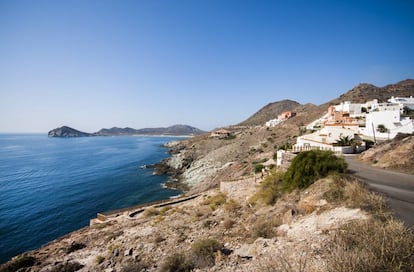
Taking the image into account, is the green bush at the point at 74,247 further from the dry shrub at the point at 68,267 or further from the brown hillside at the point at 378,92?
the brown hillside at the point at 378,92

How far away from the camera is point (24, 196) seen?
Answer: 94.2 feet

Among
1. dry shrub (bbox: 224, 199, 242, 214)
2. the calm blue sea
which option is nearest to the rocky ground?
dry shrub (bbox: 224, 199, 242, 214)

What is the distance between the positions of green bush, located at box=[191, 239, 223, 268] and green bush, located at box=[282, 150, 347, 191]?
534 centimetres

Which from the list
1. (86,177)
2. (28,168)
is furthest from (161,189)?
(28,168)

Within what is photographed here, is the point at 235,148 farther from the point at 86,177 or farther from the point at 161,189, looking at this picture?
the point at 86,177

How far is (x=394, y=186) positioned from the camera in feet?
27.7

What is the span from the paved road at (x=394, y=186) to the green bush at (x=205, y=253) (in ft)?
17.5

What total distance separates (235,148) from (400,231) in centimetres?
4783

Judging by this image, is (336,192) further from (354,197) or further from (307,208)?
(307,208)

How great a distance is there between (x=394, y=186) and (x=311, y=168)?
10.3 feet

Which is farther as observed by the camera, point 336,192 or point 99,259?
point 99,259

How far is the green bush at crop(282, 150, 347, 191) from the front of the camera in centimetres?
995

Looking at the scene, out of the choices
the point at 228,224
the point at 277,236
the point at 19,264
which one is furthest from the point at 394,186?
the point at 19,264

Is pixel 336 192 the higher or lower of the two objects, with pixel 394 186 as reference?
higher
